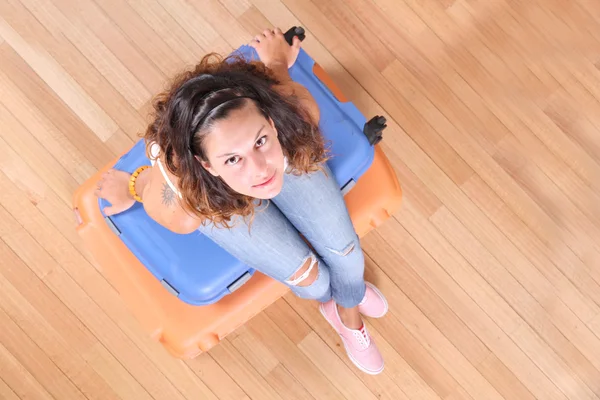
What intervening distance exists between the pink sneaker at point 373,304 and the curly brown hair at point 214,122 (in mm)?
554

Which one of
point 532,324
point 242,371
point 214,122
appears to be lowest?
point 532,324

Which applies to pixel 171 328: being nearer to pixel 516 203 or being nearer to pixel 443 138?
pixel 443 138

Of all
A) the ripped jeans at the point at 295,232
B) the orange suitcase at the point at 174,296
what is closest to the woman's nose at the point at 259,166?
the ripped jeans at the point at 295,232

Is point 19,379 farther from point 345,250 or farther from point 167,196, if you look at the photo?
point 345,250

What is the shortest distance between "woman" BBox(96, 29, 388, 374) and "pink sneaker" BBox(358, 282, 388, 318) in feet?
0.08

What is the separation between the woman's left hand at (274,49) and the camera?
118 centimetres

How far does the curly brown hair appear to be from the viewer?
0.85m

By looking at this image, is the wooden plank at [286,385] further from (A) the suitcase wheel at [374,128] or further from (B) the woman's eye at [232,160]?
(B) the woman's eye at [232,160]

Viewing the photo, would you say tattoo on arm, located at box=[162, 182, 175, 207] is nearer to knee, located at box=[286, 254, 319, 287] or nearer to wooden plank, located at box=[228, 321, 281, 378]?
knee, located at box=[286, 254, 319, 287]

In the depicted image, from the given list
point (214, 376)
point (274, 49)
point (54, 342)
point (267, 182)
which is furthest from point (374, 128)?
point (54, 342)

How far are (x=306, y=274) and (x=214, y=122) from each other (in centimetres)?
51

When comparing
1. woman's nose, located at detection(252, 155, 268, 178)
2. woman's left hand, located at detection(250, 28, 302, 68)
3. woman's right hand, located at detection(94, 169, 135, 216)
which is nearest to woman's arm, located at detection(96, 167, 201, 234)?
woman's right hand, located at detection(94, 169, 135, 216)

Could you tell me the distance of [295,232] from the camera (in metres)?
1.20

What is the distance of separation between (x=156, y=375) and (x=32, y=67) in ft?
3.27
